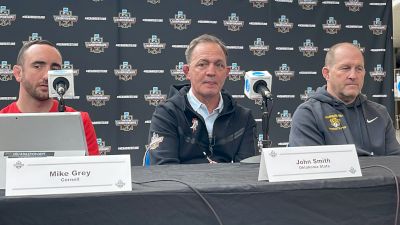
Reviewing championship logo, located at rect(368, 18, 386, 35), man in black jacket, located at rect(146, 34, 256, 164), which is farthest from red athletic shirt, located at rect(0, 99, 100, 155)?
championship logo, located at rect(368, 18, 386, 35)

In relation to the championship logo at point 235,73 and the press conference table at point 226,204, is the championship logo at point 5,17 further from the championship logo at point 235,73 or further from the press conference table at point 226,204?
the press conference table at point 226,204

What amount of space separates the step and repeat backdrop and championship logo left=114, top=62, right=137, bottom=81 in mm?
10

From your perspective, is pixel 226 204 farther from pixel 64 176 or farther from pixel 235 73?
pixel 235 73

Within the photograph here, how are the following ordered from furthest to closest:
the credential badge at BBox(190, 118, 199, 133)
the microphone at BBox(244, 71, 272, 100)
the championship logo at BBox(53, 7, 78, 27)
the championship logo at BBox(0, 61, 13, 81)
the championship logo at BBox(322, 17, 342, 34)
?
1. the championship logo at BBox(322, 17, 342, 34)
2. the championship logo at BBox(53, 7, 78, 27)
3. the championship logo at BBox(0, 61, 13, 81)
4. the credential badge at BBox(190, 118, 199, 133)
5. the microphone at BBox(244, 71, 272, 100)

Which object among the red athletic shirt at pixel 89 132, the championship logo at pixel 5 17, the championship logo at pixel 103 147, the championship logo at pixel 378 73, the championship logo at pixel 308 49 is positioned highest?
the championship logo at pixel 5 17

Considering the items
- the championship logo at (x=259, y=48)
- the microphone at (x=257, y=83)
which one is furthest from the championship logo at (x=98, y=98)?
the microphone at (x=257, y=83)

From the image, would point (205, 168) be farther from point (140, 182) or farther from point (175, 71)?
point (175, 71)

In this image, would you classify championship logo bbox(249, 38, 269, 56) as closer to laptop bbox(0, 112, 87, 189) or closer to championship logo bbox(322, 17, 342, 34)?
championship logo bbox(322, 17, 342, 34)

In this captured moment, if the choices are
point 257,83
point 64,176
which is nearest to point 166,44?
point 257,83

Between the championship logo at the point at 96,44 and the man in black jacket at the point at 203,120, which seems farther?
the championship logo at the point at 96,44

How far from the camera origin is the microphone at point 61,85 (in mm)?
1444

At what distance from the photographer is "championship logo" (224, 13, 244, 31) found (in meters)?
4.22

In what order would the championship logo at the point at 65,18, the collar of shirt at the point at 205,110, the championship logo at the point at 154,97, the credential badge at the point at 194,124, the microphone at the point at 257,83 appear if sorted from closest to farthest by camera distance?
1. the microphone at the point at 257,83
2. the credential badge at the point at 194,124
3. the collar of shirt at the point at 205,110
4. the championship logo at the point at 65,18
5. the championship logo at the point at 154,97

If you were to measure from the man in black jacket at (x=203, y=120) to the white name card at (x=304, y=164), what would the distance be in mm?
743
